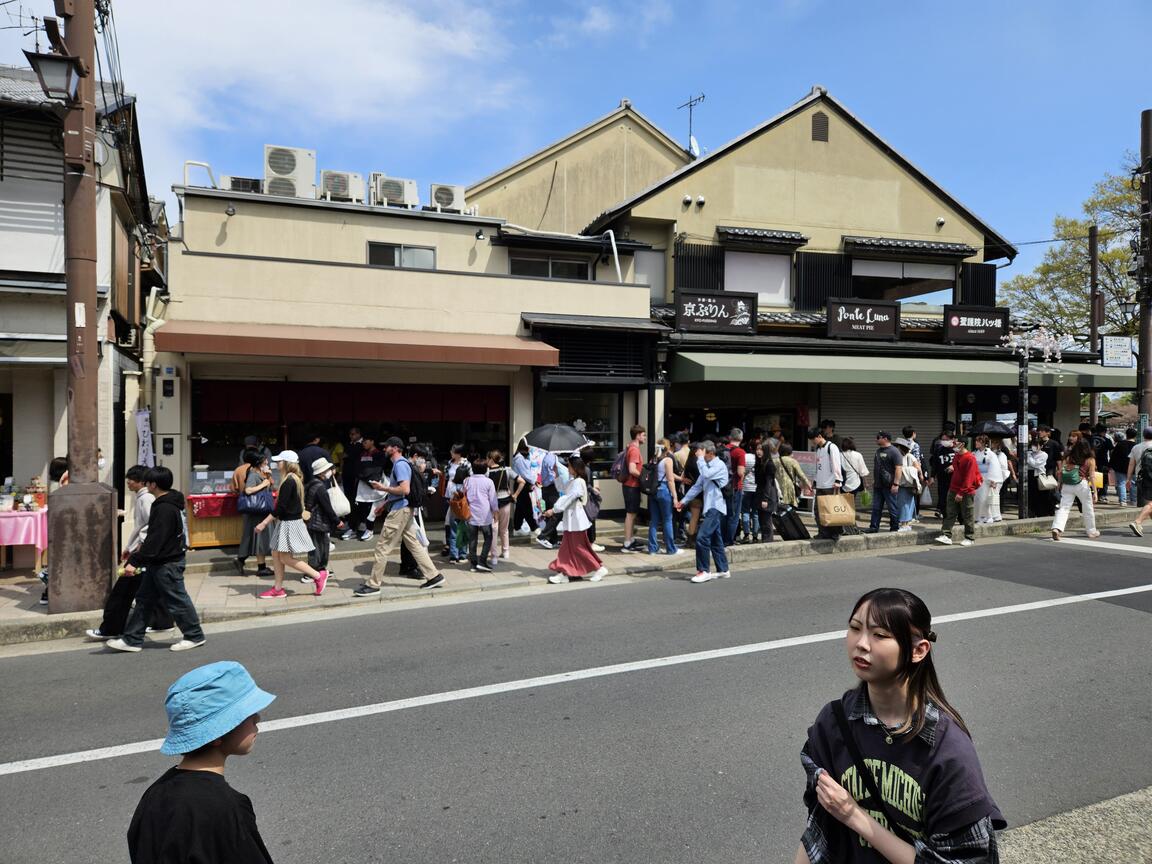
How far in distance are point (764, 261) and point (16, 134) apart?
1459cm

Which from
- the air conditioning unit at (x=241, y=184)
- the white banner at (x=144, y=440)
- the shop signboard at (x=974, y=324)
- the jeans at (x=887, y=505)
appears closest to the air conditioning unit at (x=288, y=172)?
the air conditioning unit at (x=241, y=184)

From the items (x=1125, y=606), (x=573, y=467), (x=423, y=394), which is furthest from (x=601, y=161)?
(x=1125, y=606)

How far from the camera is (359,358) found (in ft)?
40.1

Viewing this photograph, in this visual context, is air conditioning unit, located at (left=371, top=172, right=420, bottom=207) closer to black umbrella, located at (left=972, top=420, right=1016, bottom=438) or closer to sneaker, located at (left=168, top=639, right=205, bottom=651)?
sneaker, located at (left=168, top=639, right=205, bottom=651)

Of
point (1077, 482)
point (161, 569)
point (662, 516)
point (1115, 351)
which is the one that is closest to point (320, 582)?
point (161, 569)

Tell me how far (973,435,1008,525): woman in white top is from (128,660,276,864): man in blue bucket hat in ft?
45.9

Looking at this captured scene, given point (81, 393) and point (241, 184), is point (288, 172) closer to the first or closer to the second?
point (241, 184)

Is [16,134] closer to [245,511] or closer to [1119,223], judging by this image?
[245,511]

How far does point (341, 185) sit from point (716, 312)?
26.9 feet

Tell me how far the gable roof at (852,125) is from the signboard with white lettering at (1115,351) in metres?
3.33

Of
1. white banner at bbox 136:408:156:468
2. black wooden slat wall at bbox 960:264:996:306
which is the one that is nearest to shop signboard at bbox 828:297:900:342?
black wooden slat wall at bbox 960:264:996:306

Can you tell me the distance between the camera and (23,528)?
982 cm

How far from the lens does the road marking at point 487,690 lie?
15.5ft

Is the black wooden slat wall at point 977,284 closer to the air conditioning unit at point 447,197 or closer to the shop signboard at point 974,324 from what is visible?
the shop signboard at point 974,324
